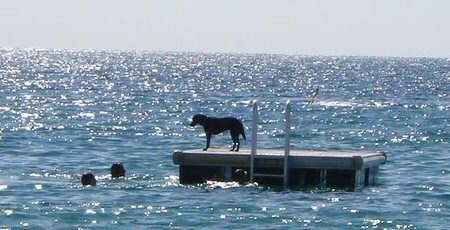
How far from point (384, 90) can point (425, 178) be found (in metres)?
75.8

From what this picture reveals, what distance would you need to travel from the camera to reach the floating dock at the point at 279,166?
35.7 metres

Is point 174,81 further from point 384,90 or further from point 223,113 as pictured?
point 223,113

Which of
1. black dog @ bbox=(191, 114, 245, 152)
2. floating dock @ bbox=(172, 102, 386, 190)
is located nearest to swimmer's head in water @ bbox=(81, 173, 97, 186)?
floating dock @ bbox=(172, 102, 386, 190)

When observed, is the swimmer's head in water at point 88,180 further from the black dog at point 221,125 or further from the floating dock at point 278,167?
the black dog at point 221,125

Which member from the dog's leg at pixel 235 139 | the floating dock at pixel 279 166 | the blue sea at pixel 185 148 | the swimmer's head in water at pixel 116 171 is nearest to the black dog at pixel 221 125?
the dog's leg at pixel 235 139

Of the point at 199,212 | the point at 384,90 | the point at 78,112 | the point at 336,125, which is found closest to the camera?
the point at 199,212

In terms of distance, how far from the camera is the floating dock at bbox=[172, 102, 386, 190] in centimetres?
3566

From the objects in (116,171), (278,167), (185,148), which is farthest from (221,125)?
(185,148)

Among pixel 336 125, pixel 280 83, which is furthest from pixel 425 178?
pixel 280 83

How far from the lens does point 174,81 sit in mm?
135500

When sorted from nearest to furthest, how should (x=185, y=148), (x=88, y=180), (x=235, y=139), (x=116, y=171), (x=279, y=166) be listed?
(x=279, y=166)
(x=88, y=180)
(x=235, y=139)
(x=116, y=171)
(x=185, y=148)

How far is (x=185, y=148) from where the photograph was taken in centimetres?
5128

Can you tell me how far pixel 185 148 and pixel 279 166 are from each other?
50.6 feet

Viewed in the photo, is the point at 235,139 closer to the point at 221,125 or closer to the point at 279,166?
the point at 221,125
